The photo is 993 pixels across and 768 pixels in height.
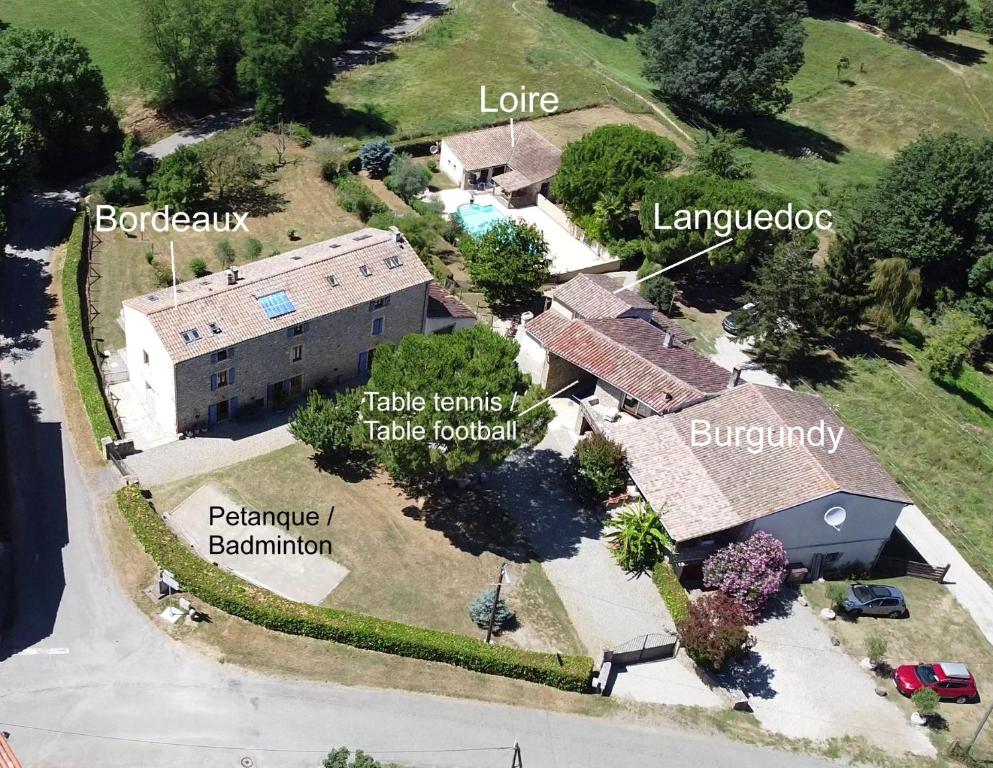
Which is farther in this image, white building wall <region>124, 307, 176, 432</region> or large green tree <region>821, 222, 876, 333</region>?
large green tree <region>821, 222, 876, 333</region>

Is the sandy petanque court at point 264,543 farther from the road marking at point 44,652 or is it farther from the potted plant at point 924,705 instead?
the potted plant at point 924,705

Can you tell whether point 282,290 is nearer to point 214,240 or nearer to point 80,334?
point 80,334

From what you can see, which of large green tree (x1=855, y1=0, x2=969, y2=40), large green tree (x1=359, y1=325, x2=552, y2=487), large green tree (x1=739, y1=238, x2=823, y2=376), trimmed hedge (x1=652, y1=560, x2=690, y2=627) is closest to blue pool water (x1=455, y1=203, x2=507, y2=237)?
large green tree (x1=739, y1=238, x2=823, y2=376)

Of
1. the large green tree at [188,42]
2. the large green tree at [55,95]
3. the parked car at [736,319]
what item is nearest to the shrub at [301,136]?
Answer: the large green tree at [188,42]

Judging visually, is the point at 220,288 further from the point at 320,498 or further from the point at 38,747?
the point at 38,747

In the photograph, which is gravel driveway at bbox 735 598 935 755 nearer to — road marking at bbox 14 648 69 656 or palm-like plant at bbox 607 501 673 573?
palm-like plant at bbox 607 501 673 573

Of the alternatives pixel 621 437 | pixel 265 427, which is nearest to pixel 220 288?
pixel 265 427

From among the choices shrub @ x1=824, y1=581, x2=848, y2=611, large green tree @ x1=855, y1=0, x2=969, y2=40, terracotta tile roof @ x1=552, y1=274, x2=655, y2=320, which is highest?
large green tree @ x1=855, y1=0, x2=969, y2=40
